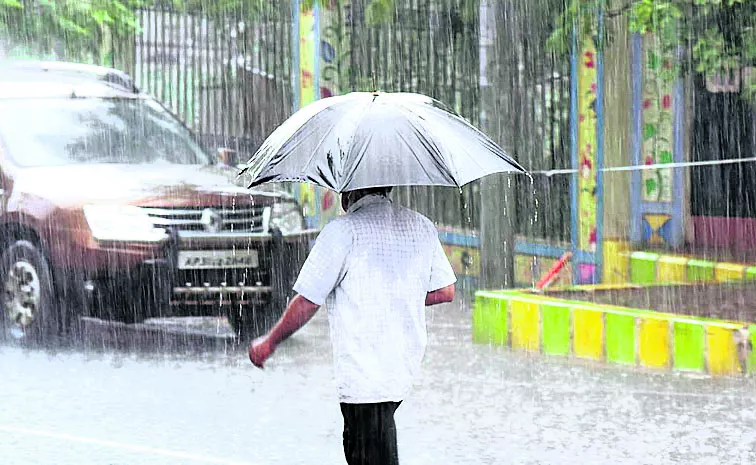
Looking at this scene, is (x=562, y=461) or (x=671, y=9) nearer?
(x=562, y=461)

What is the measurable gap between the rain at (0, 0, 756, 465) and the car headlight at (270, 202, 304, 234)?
22 mm

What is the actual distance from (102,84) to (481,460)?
21.4ft

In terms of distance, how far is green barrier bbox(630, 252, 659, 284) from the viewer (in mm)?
14430

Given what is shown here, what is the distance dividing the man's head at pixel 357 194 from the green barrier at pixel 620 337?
5.62 m

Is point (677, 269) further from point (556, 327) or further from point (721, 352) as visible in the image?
point (721, 352)

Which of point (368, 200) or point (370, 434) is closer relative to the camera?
point (370, 434)

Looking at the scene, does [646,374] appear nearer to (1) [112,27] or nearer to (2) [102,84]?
(2) [102,84]

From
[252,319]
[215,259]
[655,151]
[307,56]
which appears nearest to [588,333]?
[252,319]

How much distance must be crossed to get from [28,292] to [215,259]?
53.6 inches

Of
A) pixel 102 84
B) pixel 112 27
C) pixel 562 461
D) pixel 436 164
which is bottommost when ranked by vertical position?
pixel 562 461

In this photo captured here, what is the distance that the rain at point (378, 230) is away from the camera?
5.19 m

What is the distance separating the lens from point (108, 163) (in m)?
11.5

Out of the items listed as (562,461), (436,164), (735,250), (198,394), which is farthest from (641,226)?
(436,164)

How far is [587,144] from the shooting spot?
1555cm
